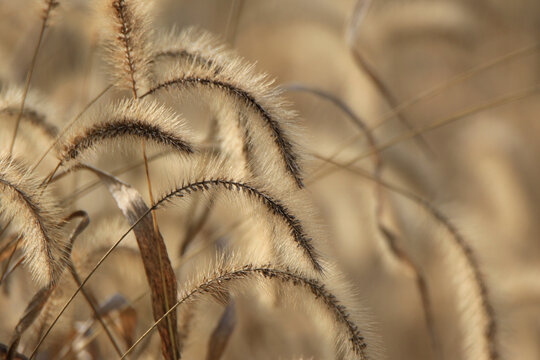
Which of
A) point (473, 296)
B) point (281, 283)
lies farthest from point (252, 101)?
point (473, 296)

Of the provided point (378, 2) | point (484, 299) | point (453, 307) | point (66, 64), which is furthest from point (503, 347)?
point (66, 64)

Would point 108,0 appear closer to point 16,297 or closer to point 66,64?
point 16,297

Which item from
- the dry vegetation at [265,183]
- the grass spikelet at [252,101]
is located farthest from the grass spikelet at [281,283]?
the grass spikelet at [252,101]

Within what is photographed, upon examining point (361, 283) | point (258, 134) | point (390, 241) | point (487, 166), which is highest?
point (487, 166)

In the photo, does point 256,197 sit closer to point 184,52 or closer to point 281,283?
point 281,283

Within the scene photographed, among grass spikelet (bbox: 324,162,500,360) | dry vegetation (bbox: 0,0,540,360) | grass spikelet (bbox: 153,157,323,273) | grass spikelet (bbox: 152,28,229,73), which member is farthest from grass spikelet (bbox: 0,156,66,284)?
grass spikelet (bbox: 324,162,500,360)

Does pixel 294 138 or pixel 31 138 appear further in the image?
pixel 31 138
